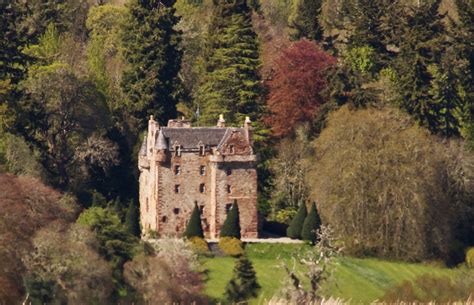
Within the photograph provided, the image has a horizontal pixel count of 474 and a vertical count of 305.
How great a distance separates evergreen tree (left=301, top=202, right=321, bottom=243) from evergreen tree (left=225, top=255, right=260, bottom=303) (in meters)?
7.58

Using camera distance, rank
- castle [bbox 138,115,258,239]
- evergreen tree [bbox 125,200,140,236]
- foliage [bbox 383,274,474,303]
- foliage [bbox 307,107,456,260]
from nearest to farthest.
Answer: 1. foliage [bbox 383,274,474,303]
2. evergreen tree [bbox 125,200,140,236]
3. castle [bbox 138,115,258,239]
4. foliage [bbox 307,107,456,260]

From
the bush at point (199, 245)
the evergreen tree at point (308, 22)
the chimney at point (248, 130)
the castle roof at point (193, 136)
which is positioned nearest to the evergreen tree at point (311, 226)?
the chimney at point (248, 130)

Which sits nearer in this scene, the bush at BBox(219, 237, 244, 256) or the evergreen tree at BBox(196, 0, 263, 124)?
the bush at BBox(219, 237, 244, 256)

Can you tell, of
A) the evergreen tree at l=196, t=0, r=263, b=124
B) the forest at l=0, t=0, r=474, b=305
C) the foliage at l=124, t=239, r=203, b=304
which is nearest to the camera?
the foliage at l=124, t=239, r=203, b=304

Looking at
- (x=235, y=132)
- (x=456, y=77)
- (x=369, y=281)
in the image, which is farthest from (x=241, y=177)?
(x=456, y=77)

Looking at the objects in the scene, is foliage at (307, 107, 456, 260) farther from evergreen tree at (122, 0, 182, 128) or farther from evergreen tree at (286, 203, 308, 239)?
evergreen tree at (122, 0, 182, 128)

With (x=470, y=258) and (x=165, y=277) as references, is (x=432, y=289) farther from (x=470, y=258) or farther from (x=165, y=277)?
(x=165, y=277)

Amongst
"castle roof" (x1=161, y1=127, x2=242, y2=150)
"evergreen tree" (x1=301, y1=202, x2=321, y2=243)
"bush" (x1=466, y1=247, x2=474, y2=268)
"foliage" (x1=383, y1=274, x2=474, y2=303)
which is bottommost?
"foliage" (x1=383, y1=274, x2=474, y2=303)

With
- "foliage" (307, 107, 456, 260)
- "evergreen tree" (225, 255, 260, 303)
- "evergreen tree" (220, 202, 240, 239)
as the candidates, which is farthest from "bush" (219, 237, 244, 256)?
"foliage" (307, 107, 456, 260)

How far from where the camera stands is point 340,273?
90000mm

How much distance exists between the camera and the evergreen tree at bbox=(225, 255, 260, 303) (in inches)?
3287

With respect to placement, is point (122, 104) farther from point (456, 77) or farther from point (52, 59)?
point (456, 77)

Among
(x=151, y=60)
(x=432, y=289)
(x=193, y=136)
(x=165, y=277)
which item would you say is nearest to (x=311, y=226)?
(x=193, y=136)

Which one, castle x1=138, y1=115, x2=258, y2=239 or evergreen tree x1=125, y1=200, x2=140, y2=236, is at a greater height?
castle x1=138, y1=115, x2=258, y2=239
